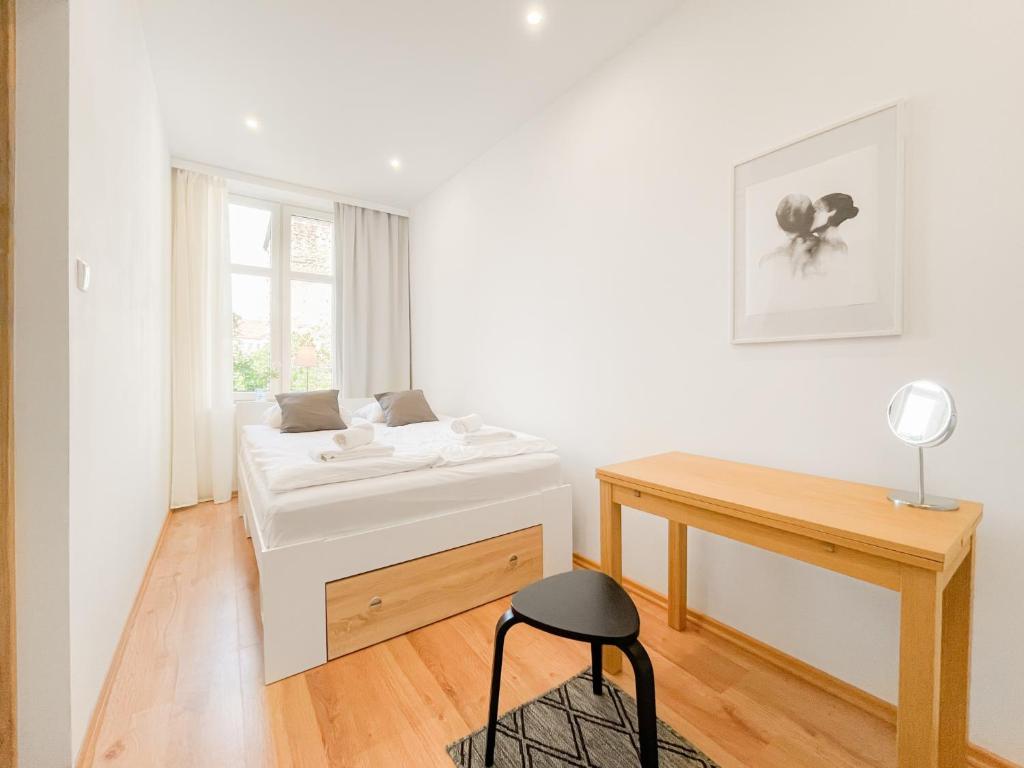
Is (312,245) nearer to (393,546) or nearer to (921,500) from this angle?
(393,546)

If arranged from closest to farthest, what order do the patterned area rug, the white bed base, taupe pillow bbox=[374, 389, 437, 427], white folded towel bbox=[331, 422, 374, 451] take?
1. the patterned area rug
2. the white bed base
3. white folded towel bbox=[331, 422, 374, 451]
4. taupe pillow bbox=[374, 389, 437, 427]

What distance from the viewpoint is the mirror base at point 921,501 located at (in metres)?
1.08

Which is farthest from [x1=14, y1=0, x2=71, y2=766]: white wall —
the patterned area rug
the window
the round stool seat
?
the window

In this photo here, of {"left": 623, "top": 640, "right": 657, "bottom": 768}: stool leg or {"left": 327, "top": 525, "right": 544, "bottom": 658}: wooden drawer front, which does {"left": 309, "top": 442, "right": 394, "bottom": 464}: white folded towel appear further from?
{"left": 623, "top": 640, "right": 657, "bottom": 768}: stool leg

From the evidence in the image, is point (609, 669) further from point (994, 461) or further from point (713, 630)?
point (994, 461)

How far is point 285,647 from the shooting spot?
1514 millimetres

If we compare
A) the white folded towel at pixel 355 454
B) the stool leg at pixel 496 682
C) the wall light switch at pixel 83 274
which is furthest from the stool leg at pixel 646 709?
the wall light switch at pixel 83 274

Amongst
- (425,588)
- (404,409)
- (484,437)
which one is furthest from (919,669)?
(404,409)

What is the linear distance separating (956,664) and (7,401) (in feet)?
7.99

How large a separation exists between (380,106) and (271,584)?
108 inches

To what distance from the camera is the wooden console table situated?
0.84 m

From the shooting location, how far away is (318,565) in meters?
1.58

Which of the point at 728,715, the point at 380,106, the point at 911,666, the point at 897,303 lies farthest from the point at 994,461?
the point at 380,106

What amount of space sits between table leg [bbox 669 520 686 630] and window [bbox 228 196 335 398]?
347 centimetres
